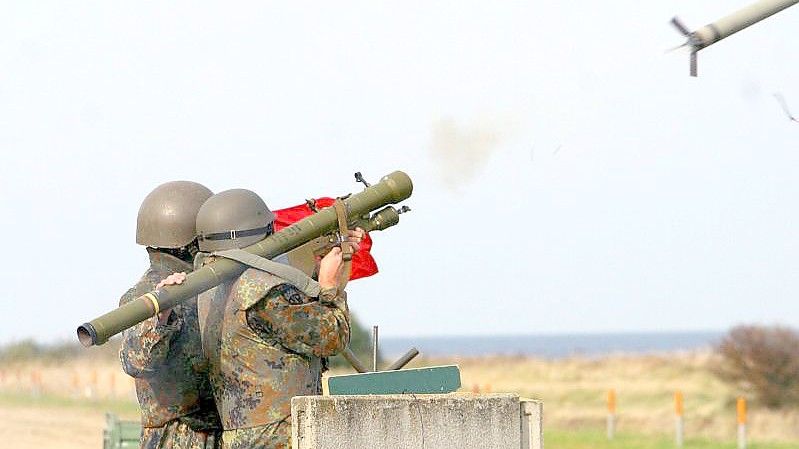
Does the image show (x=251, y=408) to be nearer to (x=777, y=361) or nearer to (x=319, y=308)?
(x=319, y=308)

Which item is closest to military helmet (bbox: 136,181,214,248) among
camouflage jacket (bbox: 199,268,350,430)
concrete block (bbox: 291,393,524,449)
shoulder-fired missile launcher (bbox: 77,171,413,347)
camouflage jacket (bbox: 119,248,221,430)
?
camouflage jacket (bbox: 119,248,221,430)

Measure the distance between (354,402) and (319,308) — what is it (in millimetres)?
947

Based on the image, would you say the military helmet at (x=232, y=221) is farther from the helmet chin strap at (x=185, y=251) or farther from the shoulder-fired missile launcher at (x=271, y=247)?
the helmet chin strap at (x=185, y=251)

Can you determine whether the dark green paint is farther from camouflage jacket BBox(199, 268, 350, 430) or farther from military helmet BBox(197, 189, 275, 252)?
military helmet BBox(197, 189, 275, 252)

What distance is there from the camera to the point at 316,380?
8.03m

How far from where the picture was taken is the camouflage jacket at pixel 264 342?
7.68 metres

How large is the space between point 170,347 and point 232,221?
2.20 feet

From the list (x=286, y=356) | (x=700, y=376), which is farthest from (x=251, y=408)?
(x=700, y=376)

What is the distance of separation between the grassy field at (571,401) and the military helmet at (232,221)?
47.7 ft

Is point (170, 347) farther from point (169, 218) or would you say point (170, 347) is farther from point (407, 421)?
point (407, 421)

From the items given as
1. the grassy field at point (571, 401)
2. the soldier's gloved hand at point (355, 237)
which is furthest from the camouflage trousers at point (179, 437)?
the grassy field at point (571, 401)

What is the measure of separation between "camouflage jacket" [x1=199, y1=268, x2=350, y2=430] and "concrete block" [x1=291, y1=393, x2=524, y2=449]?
2.74 ft

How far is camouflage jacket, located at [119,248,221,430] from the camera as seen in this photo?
7.83 m

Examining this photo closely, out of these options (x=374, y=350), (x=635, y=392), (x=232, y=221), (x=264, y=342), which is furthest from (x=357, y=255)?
(x=635, y=392)
